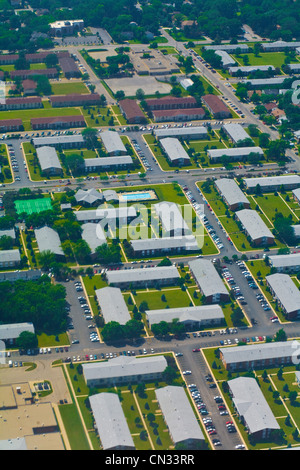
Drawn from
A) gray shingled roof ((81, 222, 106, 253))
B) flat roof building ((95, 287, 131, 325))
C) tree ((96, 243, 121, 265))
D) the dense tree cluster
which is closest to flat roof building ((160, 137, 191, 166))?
gray shingled roof ((81, 222, 106, 253))

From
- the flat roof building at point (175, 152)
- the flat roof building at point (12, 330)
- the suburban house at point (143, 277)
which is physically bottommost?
the flat roof building at point (12, 330)

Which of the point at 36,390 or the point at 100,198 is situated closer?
the point at 36,390

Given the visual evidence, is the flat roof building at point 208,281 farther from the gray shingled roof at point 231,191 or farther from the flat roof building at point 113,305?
the gray shingled roof at point 231,191

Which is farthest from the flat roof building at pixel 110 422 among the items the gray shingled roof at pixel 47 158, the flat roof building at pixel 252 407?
the gray shingled roof at pixel 47 158

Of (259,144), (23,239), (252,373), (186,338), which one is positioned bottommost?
(252,373)

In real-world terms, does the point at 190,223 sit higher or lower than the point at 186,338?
higher
